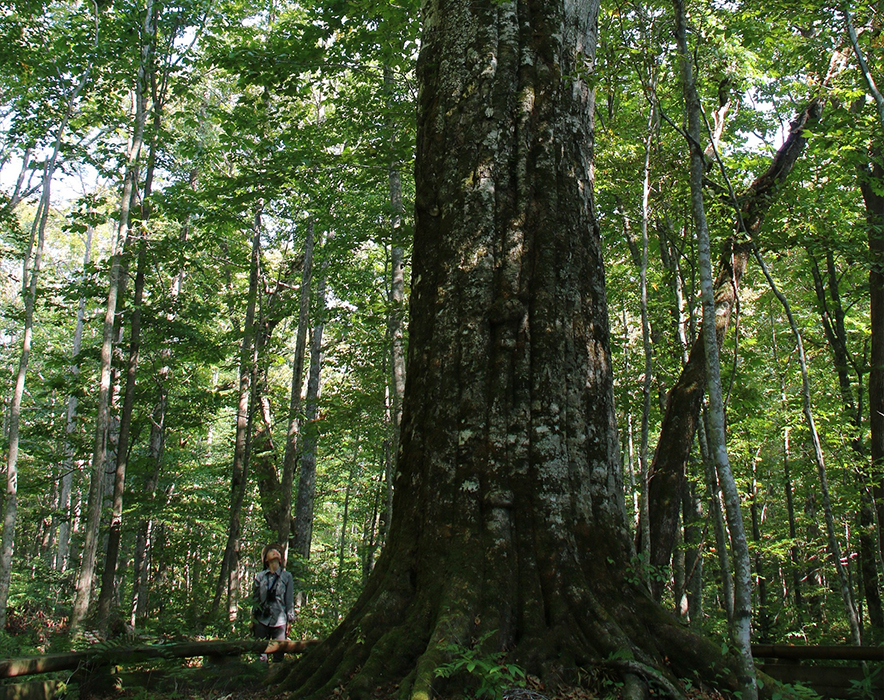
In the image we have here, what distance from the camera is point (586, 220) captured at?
13.3ft

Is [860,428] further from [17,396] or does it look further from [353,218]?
[17,396]

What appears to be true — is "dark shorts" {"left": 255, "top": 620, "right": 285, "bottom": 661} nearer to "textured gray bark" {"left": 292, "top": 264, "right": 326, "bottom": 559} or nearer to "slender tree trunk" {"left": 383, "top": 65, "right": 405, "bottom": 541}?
"slender tree trunk" {"left": 383, "top": 65, "right": 405, "bottom": 541}

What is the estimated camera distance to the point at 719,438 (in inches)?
128

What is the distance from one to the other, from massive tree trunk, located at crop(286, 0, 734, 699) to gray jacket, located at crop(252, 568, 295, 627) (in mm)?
2838

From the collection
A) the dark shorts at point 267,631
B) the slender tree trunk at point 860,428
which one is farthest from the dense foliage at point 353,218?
the dark shorts at point 267,631

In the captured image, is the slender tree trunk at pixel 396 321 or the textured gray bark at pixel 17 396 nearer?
the slender tree trunk at pixel 396 321

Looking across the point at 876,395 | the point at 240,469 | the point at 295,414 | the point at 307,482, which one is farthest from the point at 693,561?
the point at 240,469

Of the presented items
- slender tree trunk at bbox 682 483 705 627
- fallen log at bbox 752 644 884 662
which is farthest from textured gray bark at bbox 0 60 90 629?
fallen log at bbox 752 644 884 662

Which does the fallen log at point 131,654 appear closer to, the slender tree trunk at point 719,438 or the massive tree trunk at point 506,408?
the massive tree trunk at point 506,408

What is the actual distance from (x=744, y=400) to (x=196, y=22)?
11653 mm

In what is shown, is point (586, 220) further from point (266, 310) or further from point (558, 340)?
point (266, 310)

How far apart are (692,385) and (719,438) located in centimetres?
311

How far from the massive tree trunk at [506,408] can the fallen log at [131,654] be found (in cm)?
99

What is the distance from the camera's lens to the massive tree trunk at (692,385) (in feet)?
19.5
